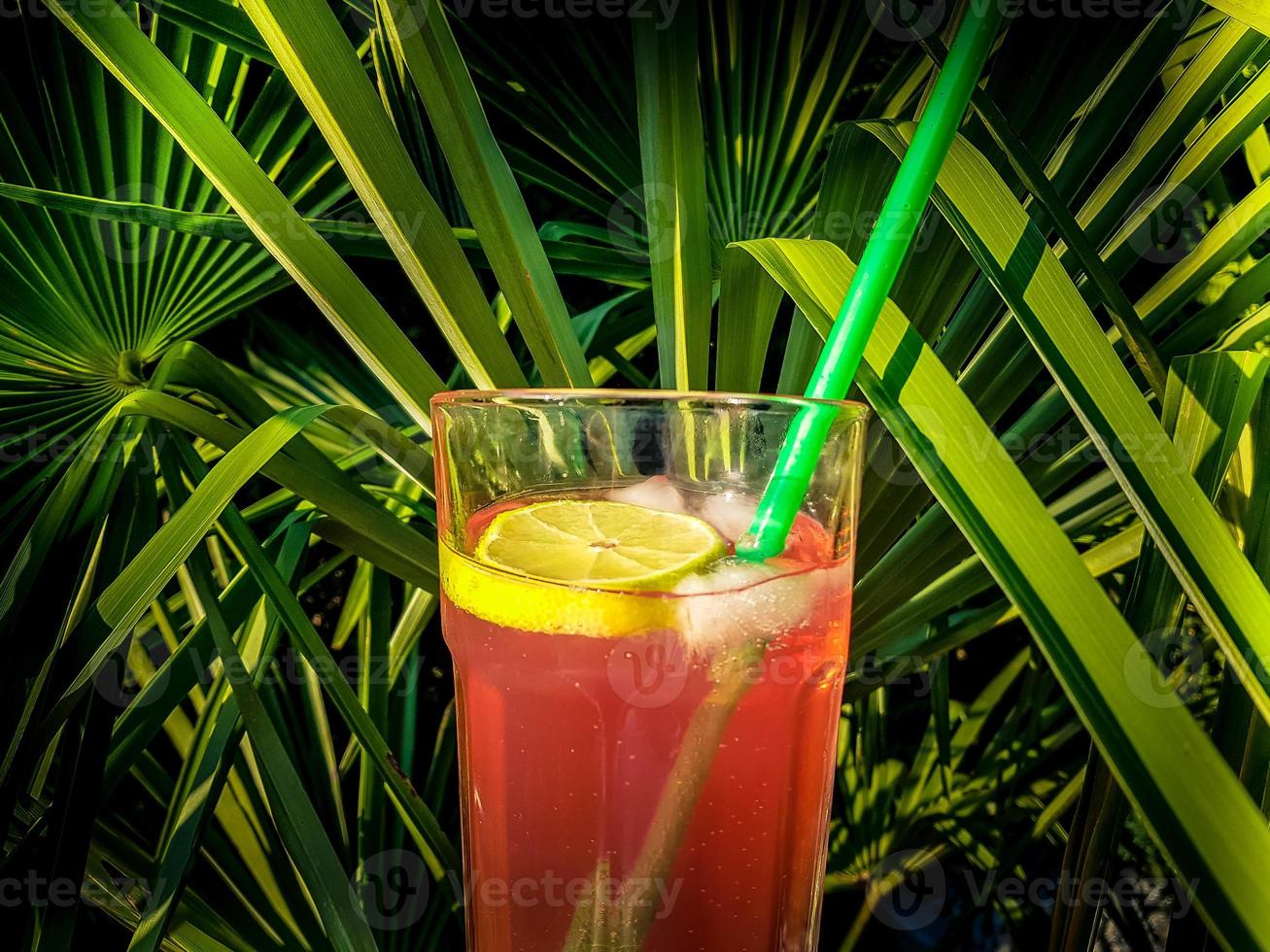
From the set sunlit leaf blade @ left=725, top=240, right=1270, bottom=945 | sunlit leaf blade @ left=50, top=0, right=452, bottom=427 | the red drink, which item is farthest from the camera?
sunlit leaf blade @ left=50, top=0, right=452, bottom=427

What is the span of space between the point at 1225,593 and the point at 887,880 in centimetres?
81

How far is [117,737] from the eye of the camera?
2.16 ft

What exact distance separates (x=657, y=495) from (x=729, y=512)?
0.04 m

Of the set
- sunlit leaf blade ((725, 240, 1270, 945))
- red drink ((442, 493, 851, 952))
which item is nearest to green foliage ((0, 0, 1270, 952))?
sunlit leaf blade ((725, 240, 1270, 945))

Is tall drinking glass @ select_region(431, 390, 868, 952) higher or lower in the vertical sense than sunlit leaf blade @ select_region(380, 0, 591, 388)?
lower

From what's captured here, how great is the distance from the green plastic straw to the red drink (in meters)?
0.07

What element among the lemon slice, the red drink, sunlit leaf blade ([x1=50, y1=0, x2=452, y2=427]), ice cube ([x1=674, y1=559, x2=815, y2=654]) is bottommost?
the red drink

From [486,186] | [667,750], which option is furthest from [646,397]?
[486,186]

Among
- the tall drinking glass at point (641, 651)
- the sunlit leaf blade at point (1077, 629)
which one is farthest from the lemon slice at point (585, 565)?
the sunlit leaf blade at point (1077, 629)

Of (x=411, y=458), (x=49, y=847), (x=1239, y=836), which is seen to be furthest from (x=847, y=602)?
(x=49, y=847)

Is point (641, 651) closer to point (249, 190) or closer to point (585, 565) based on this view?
point (585, 565)

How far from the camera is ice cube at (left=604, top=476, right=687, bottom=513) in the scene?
443 millimetres

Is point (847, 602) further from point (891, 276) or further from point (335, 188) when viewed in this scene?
point (335, 188)

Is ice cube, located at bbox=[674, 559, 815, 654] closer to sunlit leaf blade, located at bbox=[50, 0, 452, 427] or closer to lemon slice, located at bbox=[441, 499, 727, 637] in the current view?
lemon slice, located at bbox=[441, 499, 727, 637]
